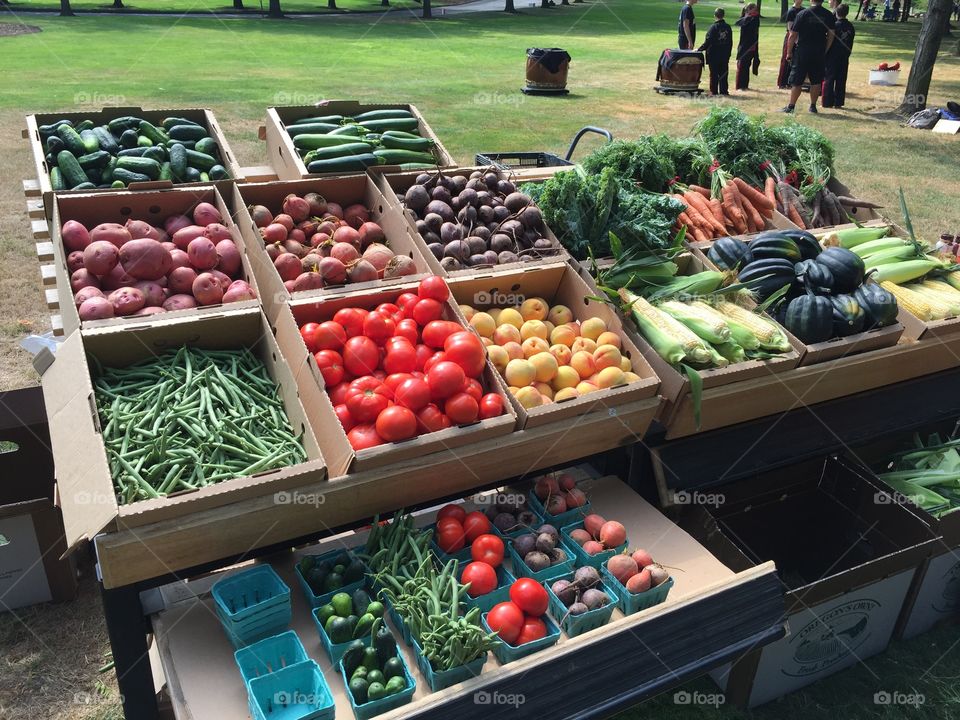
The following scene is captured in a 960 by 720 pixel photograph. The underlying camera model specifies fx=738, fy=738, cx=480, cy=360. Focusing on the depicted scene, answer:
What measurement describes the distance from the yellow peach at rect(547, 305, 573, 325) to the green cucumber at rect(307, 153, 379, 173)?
1.55 m

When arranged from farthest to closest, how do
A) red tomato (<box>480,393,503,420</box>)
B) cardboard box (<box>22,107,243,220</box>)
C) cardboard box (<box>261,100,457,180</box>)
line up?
1. cardboard box (<box>261,100,457,180</box>)
2. cardboard box (<box>22,107,243,220</box>)
3. red tomato (<box>480,393,503,420</box>)

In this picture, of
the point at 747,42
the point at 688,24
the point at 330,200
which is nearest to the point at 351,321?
the point at 330,200

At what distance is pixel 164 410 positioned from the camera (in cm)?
289

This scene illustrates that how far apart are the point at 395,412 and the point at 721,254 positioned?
240cm

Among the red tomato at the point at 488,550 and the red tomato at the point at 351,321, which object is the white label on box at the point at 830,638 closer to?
the red tomato at the point at 488,550

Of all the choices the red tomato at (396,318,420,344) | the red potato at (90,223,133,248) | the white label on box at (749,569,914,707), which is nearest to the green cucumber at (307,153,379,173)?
the red potato at (90,223,133,248)

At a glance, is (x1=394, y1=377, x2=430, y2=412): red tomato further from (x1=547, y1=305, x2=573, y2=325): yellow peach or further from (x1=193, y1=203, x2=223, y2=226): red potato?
(x1=193, y1=203, x2=223, y2=226): red potato

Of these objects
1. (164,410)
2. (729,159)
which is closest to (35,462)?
(164,410)

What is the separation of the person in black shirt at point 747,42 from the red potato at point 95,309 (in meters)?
18.0

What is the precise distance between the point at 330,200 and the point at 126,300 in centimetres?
150

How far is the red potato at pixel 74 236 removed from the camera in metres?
3.52

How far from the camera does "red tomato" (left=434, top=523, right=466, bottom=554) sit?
290 centimetres

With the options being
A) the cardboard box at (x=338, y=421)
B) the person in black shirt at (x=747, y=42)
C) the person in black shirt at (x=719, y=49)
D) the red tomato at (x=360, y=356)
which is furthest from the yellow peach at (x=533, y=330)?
the person in black shirt at (x=747, y=42)

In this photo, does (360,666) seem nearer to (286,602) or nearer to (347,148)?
(286,602)
